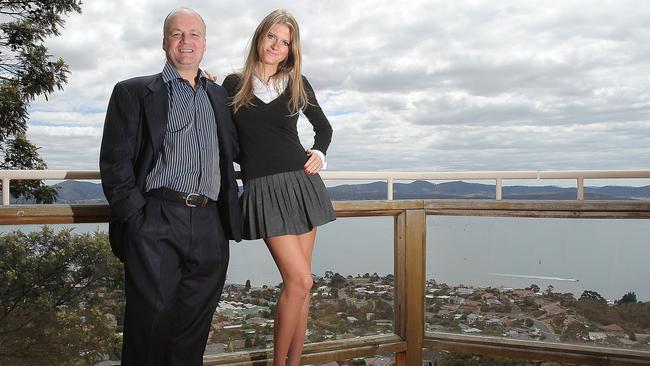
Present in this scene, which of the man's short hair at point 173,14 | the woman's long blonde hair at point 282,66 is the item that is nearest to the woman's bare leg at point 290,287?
the woman's long blonde hair at point 282,66

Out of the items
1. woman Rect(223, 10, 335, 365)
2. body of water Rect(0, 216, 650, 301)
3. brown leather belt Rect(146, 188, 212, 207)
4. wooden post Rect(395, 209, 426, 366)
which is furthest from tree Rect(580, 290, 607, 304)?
brown leather belt Rect(146, 188, 212, 207)

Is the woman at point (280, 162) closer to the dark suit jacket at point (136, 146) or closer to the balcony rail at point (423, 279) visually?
the dark suit jacket at point (136, 146)

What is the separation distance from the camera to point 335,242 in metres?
2.79

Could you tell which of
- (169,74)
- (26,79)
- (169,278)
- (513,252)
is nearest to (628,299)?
(513,252)

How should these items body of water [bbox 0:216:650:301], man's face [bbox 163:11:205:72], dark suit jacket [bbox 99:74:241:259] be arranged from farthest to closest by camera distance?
1. body of water [bbox 0:216:650:301]
2. man's face [bbox 163:11:205:72]
3. dark suit jacket [bbox 99:74:241:259]

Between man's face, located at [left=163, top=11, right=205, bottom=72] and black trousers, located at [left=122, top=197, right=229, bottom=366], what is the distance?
17.7 inches

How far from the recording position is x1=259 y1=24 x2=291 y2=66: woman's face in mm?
2301

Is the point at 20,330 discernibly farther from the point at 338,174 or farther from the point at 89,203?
the point at 338,174

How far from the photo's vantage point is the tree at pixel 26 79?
1144 centimetres

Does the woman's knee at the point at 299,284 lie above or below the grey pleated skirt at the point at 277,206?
below

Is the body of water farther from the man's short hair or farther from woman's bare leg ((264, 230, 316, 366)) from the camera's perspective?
the man's short hair

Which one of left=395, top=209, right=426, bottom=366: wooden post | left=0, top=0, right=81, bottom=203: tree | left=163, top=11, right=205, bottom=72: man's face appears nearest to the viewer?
left=163, top=11, right=205, bottom=72: man's face

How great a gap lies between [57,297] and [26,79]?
10.4 metres

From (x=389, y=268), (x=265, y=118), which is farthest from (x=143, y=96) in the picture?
(x=389, y=268)
